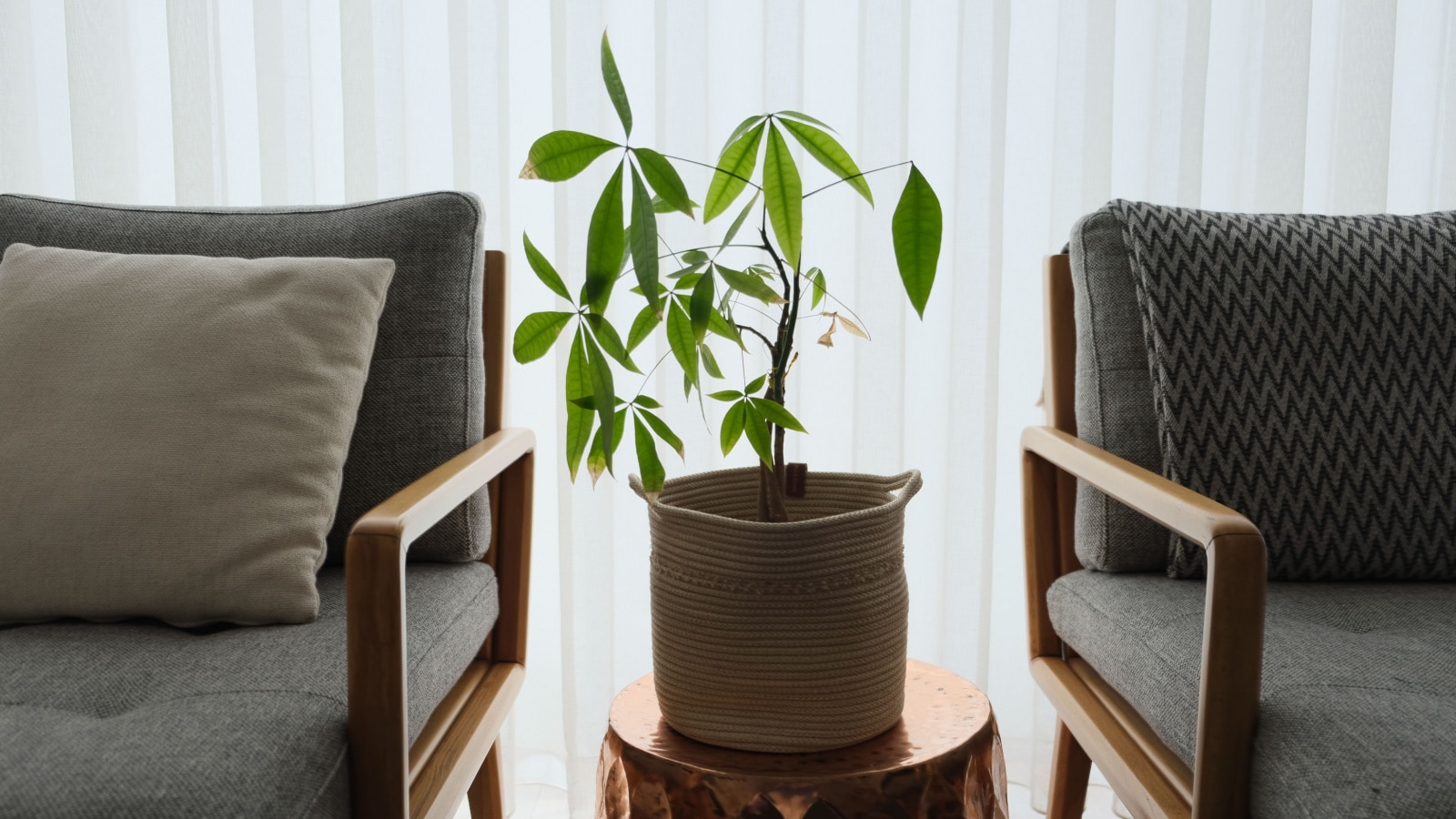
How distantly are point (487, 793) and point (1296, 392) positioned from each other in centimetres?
101

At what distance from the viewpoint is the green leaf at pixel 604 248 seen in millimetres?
769

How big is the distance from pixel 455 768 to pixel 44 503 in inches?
17.2

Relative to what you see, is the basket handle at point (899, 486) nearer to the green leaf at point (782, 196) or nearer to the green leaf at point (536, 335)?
the green leaf at point (536, 335)

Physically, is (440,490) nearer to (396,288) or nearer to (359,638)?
(359,638)

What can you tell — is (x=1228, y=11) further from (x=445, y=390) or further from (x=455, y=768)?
(x=455, y=768)

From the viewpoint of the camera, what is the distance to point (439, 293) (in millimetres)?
1196

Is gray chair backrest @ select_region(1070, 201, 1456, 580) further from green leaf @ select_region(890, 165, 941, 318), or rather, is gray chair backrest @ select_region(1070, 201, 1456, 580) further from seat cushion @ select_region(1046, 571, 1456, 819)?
green leaf @ select_region(890, 165, 941, 318)

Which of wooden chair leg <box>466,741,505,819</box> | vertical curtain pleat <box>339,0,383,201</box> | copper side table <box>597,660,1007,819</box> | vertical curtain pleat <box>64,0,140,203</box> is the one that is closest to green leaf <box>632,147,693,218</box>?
copper side table <box>597,660,1007,819</box>

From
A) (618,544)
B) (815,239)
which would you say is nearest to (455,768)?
(618,544)

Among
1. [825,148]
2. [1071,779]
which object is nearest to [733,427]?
[825,148]

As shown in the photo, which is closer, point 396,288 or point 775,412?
point 775,412

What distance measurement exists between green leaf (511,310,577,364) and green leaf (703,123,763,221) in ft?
0.52

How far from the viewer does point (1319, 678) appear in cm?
81

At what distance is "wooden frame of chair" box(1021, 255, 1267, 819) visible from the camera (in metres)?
0.76
